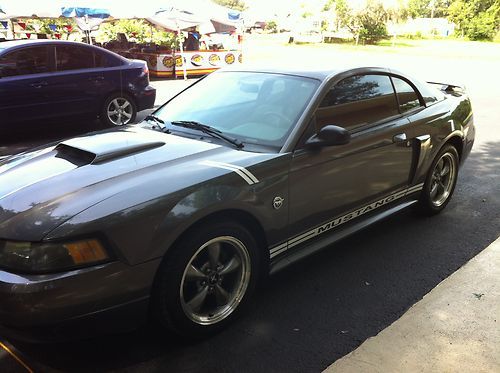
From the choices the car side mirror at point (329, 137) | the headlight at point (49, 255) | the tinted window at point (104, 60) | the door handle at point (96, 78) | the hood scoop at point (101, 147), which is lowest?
the headlight at point (49, 255)

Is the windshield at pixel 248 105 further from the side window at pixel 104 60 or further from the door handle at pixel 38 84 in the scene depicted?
the side window at pixel 104 60

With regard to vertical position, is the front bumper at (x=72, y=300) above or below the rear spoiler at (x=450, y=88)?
below

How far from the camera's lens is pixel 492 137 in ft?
25.8

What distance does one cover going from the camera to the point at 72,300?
2.16 m

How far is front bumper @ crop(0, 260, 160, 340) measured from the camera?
83.5 inches

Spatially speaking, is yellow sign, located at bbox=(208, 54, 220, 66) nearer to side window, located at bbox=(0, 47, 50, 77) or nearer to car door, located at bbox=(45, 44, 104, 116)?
car door, located at bbox=(45, 44, 104, 116)

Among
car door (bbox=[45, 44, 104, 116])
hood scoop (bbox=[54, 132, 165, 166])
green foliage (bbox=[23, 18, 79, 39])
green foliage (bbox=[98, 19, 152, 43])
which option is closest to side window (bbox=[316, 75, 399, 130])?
hood scoop (bbox=[54, 132, 165, 166])

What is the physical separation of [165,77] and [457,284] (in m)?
14.3

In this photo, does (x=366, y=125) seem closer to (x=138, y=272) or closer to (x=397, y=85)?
(x=397, y=85)

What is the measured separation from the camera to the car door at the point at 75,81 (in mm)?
7547

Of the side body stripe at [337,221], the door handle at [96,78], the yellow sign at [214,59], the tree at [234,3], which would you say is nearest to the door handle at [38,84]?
the door handle at [96,78]

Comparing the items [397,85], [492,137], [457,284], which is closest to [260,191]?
[457,284]

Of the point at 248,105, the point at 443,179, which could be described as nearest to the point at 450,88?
the point at 443,179

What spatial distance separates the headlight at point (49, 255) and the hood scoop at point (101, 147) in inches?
28.8
